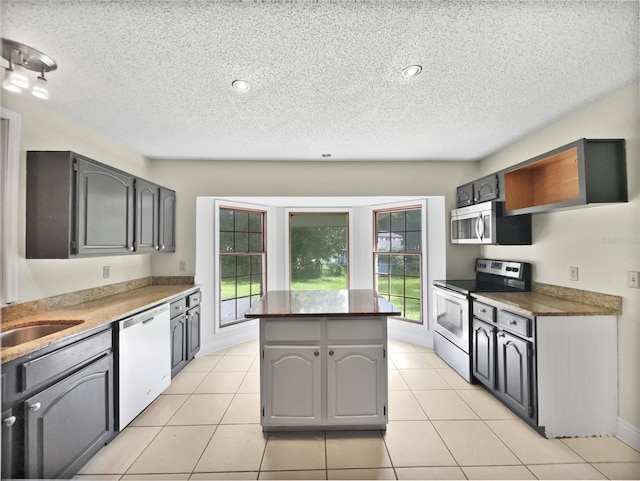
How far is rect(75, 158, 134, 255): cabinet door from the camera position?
2.10 m

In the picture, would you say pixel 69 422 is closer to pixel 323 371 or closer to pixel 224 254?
pixel 323 371

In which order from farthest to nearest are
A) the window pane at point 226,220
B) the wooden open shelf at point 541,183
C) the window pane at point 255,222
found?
the window pane at point 255,222 < the window pane at point 226,220 < the wooden open shelf at point 541,183


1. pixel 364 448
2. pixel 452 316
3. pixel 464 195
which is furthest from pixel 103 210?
pixel 464 195

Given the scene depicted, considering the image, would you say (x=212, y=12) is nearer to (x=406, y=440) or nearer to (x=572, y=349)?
(x=406, y=440)

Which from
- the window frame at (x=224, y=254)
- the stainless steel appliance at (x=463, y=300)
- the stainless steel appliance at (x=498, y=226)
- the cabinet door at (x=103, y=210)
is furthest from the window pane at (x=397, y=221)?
the cabinet door at (x=103, y=210)

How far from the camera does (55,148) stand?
90.3 inches

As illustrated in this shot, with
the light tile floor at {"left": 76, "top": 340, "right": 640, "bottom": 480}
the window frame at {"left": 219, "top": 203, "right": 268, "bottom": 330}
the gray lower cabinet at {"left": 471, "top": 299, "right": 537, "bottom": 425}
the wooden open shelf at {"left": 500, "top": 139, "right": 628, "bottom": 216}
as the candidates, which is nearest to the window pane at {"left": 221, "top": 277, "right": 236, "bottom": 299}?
the window frame at {"left": 219, "top": 203, "right": 268, "bottom": 330}

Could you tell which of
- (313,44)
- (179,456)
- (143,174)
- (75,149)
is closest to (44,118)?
(75,149)

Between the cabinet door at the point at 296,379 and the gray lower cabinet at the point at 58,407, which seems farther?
the cabinet door at the point at 296,379

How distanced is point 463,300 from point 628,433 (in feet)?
4.39

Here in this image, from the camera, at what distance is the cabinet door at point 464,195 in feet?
10.7

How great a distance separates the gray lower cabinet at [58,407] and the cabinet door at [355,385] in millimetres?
1540

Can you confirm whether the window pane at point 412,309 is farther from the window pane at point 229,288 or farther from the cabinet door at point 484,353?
the window pane at point 229,288

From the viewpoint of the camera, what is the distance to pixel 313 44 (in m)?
1.52
